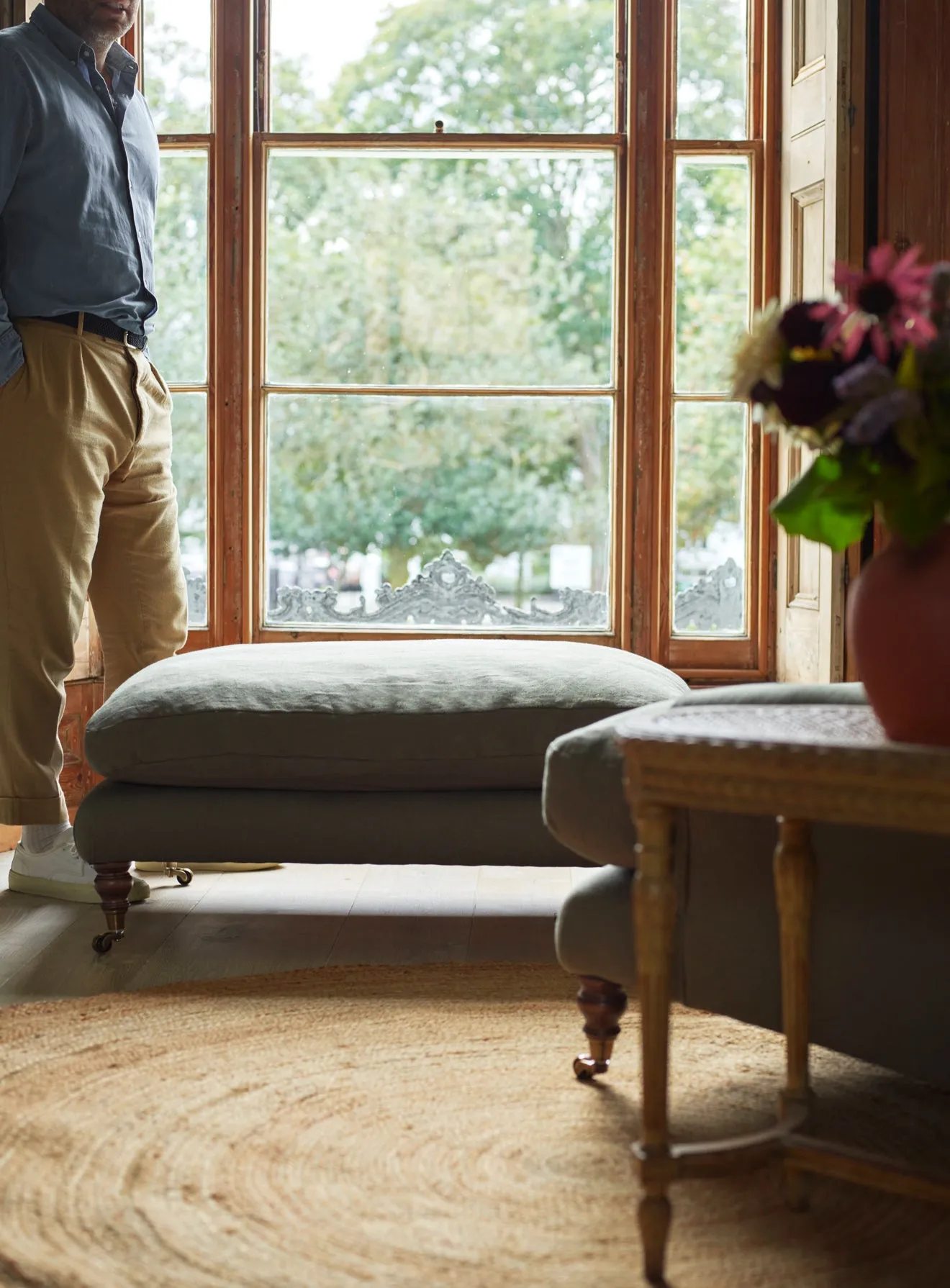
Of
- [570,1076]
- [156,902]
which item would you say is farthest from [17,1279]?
[156,902]

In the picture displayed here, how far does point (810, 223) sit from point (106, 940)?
93.4 inches

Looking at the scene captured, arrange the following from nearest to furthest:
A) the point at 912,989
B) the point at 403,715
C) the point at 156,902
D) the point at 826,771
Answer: the point at 826,771 < the point at 912,989 < the point at 403,715 < the point at 156,902

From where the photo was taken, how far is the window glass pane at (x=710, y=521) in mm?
3768

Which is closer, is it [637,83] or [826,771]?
[826,771]

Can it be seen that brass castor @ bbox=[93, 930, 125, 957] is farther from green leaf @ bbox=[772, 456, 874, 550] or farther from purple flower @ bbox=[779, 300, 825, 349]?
purple flower @ bbox=[779, 300, 825, 349]

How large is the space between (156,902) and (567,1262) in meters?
1.65

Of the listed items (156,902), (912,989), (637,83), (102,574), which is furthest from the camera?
(637,83)

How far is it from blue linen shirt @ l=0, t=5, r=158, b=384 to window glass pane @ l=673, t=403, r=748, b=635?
1.51m

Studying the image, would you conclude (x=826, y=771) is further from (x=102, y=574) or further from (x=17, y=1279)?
(x=102, y=574)

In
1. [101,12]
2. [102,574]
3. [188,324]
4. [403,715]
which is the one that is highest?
[101,12]

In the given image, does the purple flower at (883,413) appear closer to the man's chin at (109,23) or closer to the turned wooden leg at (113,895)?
the turned wooden leg at (113,895)

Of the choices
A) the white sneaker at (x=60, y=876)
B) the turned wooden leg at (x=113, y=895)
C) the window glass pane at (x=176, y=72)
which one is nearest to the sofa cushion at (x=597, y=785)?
the turned wooden leg at (x=113, y=895)

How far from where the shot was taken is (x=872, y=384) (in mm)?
1252

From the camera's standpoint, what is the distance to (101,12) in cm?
288
